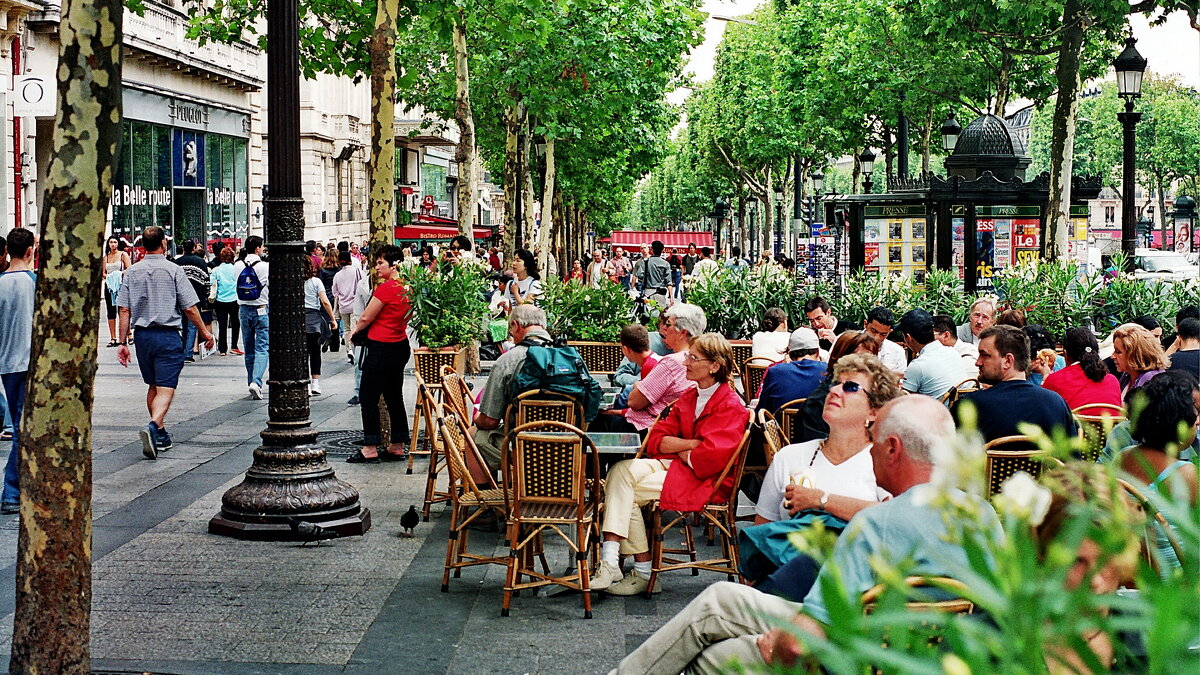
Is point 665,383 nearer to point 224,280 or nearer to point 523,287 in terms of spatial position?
point 523,287

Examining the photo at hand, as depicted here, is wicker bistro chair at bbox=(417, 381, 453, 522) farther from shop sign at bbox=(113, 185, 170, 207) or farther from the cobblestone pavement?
shop sign at bbox=(113, 185, 170, 207)

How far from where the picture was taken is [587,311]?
14.5 meters

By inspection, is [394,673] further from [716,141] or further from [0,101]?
[716,141]

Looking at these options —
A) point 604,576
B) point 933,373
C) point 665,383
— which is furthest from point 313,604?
point 933,373

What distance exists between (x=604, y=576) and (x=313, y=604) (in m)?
1.50

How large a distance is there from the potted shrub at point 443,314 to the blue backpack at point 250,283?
340cm

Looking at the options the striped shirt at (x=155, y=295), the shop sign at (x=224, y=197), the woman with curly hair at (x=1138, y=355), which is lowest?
the woman with curly hair at (x=1138, y=355)

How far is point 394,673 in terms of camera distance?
19.7 ft

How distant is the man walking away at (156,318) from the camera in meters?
11.6

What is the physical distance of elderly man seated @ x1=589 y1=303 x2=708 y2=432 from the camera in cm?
859

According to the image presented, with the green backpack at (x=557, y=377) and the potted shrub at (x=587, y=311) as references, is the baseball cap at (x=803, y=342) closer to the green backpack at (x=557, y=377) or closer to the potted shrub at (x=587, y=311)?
the green backpack at (x=557, y=377)

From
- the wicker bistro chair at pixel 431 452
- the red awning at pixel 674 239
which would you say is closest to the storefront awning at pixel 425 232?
the wicker bistro chair at pixel 431 452

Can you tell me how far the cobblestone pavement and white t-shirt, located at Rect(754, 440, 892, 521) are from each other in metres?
1.07

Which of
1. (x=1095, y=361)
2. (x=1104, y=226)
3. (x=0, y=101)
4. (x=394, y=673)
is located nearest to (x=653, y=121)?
(x=0, y=101)
